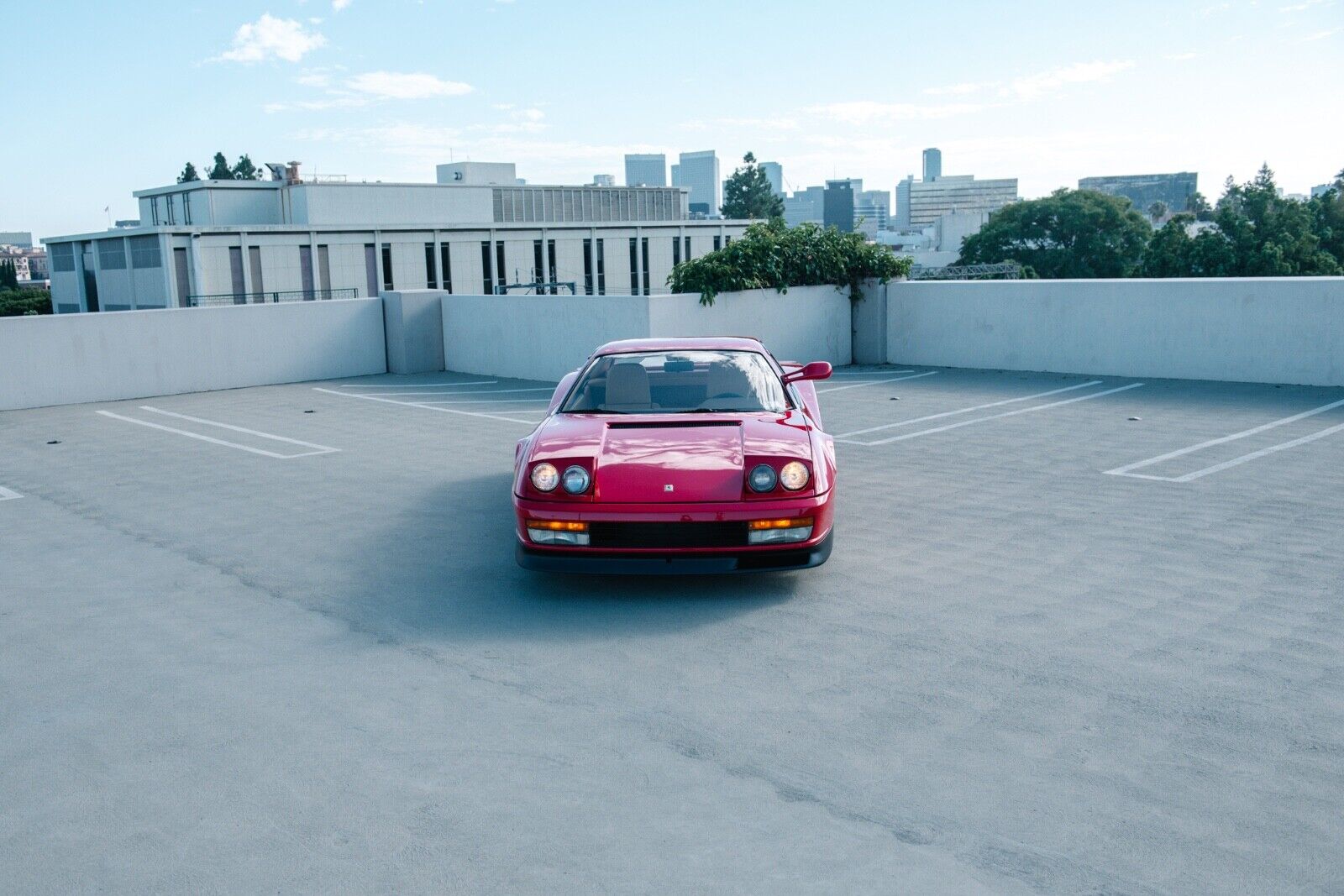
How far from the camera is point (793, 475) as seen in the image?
609 centimetres

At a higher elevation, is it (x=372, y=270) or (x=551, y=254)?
(x=551, y=254)

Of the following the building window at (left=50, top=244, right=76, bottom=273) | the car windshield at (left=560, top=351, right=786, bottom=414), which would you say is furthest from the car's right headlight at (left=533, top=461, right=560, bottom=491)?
the building window at (left=50, top=244, right=76, bottom=273)

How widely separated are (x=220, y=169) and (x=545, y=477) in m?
104

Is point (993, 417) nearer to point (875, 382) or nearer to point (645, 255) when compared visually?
point (875, 382)

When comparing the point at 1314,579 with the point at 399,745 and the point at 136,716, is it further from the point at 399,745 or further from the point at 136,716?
the point at 136,716

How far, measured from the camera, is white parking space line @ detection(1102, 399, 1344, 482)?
9484 millimetres

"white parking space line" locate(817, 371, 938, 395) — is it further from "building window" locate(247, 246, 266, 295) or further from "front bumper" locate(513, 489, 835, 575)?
"building window" locate(247, 246, 266, 295)

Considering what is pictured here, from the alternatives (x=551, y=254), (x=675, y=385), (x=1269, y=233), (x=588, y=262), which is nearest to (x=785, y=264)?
(x=675, y=385)

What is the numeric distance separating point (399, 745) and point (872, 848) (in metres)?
1.91

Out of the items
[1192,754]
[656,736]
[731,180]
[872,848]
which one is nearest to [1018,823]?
[872,848]

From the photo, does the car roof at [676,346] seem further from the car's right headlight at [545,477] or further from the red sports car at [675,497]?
the car's right headlight at [545,477]

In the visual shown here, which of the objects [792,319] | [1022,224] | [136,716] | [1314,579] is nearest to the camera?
[136,716]

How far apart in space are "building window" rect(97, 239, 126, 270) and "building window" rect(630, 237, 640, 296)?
87.7ft

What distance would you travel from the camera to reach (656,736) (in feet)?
14.7
